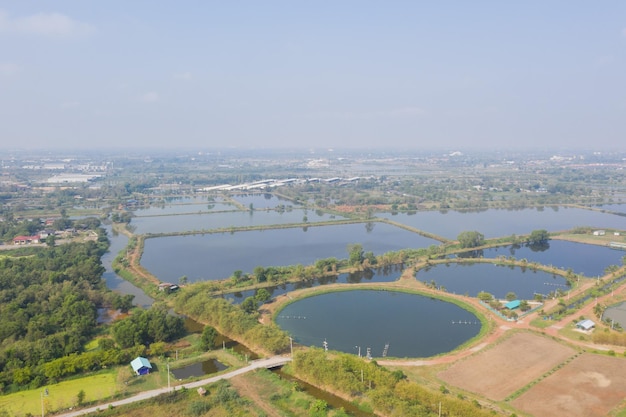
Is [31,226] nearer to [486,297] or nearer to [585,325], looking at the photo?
[486,297]

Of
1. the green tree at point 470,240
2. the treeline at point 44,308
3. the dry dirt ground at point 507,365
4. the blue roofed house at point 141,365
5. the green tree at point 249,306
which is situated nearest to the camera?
the dry dirt ground at point 507,365

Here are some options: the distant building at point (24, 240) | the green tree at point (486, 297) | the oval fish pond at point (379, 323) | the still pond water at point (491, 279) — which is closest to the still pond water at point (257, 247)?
the still pond water at point (491, 279)

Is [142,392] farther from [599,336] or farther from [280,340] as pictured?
[599,336]

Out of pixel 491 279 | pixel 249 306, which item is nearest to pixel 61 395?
pixel 249 306

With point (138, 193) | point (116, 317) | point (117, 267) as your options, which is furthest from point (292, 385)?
point (138, 193)

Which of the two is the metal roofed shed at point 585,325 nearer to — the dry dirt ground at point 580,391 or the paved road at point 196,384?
the dry dirt ground at point 580,391
